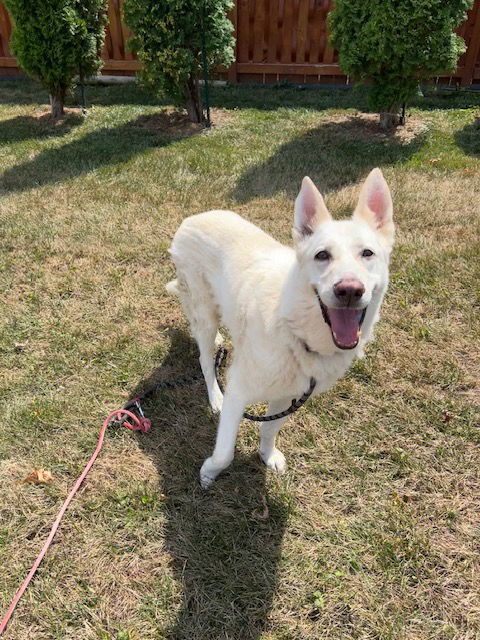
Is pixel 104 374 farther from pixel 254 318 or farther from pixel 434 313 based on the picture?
pixel 434 313

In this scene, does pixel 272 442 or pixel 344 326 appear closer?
pixel 344 326

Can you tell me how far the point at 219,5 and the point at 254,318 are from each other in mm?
7484

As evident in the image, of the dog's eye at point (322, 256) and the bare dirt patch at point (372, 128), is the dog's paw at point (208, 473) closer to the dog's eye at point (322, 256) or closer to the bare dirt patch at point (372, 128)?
the dog's eye at point (322, 256)

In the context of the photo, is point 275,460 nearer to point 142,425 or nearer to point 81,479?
point 142,425

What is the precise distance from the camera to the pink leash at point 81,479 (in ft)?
7.34

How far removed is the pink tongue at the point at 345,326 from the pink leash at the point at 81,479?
1635 mm

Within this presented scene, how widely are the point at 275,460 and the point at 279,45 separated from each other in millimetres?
10916

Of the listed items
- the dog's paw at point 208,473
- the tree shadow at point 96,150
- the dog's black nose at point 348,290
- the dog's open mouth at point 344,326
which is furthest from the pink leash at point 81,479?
the tree shadow at point 96,150

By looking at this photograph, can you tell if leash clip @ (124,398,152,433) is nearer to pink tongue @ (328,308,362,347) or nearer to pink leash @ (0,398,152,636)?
pink leash @ (0,398,152,636)

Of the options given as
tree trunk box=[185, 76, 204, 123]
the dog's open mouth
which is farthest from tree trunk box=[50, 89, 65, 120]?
the dog's open mouth

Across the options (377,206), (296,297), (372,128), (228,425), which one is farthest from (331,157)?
(228,425)

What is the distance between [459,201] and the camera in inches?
233

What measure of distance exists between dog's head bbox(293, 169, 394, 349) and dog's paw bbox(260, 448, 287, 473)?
1.14m

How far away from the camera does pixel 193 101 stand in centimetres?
865
